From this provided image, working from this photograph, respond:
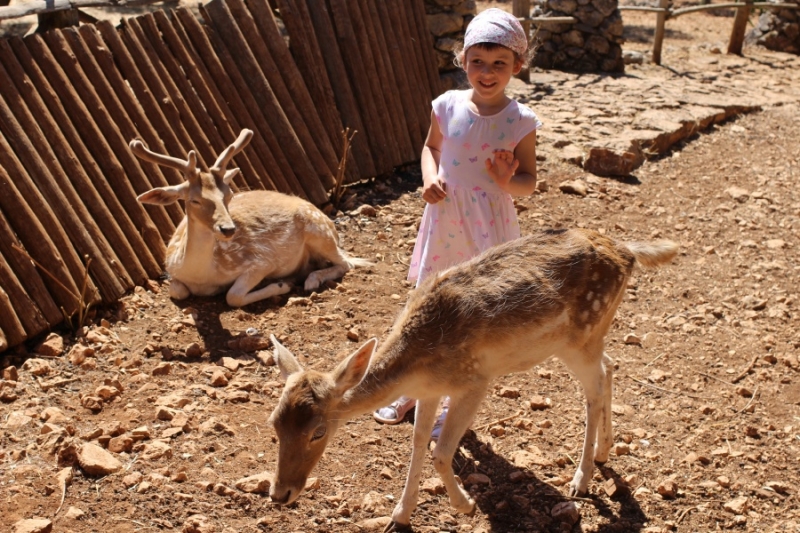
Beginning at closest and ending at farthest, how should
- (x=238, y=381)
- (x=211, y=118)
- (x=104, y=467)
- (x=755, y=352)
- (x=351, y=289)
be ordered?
(x=104, y=467) < (x=238, y=381) < (x=755, y=352) < (x=351, y=289) < (x=211, y=118)

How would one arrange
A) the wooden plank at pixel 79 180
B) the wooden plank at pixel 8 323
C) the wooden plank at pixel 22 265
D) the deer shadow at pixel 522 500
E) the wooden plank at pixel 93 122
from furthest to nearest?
the wooden plank at pixel 93 122 → the wooden plank at pixel 79 180 → the wooden plank at pixel 22 265 → the wooden plank at pixel 8 323 → the deer shadow at pixel 522 500

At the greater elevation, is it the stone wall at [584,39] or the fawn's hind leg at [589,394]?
the fawn's hind leg at [589,394]

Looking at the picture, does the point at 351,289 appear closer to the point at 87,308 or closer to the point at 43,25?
the point at 87,308

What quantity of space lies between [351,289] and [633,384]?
106 inches

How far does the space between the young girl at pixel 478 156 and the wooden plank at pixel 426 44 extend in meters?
4.85

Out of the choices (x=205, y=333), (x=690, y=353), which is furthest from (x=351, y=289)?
(x=690, y=353)

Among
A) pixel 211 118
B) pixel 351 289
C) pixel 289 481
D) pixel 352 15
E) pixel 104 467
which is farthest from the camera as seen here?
pixel 352 15

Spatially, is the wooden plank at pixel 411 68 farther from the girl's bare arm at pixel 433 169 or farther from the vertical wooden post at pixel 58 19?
the girl's bare arm at pixel 433 169

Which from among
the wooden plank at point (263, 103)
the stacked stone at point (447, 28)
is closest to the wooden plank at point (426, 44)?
the stacked stone at point (447, 28)

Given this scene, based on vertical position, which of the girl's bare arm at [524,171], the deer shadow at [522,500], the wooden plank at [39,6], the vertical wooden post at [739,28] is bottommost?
→ the vertical wooden post at [739,28]

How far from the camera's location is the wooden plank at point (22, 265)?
6.56m

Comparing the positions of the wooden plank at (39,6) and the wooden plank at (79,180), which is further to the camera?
the wooden plank at (39,6)

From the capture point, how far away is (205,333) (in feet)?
22.8

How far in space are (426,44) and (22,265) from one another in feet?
18.6
